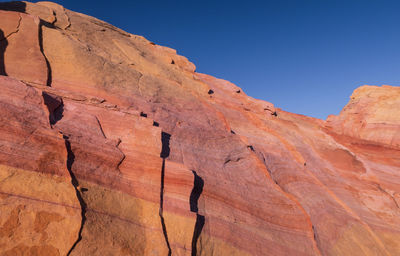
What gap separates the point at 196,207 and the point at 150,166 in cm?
207

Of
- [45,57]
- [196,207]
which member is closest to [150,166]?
[196,207]

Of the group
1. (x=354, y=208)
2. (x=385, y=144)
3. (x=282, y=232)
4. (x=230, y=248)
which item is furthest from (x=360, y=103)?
(x=230, y=248)

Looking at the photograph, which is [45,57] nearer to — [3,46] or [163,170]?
[3,46]

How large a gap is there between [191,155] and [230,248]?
12.8 feet

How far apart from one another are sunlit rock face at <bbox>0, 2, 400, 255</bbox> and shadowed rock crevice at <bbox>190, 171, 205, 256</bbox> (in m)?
0.05

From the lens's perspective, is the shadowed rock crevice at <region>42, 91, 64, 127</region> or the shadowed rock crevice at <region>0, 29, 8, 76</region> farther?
the shadowed rock crevice at <region>0, 29, 8, 76</region>

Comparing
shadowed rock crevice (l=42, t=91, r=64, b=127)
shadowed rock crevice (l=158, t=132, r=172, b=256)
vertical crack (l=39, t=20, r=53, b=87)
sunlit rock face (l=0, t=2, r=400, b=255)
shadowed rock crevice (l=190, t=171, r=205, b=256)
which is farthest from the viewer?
vertical crack (l=39, t=20, r=53, b=87)

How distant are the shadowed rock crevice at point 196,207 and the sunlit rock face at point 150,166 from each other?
5cm

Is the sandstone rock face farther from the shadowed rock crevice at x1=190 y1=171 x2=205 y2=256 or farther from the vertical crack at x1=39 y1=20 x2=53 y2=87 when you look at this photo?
the vertical crack at x1=39 y1=20 x2=53 y2=87

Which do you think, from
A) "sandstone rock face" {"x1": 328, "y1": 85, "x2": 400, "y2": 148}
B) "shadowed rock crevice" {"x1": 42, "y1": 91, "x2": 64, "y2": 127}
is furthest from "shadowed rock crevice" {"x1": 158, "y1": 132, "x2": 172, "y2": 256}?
"sandstone rock face" {"x1": 328, "y1": 85, "x2": 400, "y2": 148}

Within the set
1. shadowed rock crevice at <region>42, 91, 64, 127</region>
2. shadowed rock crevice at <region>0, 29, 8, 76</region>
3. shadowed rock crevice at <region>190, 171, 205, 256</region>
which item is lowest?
shadowed rock crevice at <region>190, 171, 205, 256</region>

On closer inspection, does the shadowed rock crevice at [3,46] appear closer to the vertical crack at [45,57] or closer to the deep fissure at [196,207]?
the vertical crack at [45,57]

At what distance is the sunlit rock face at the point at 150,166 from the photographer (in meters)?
6.34

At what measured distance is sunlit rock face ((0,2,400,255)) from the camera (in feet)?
20.8
